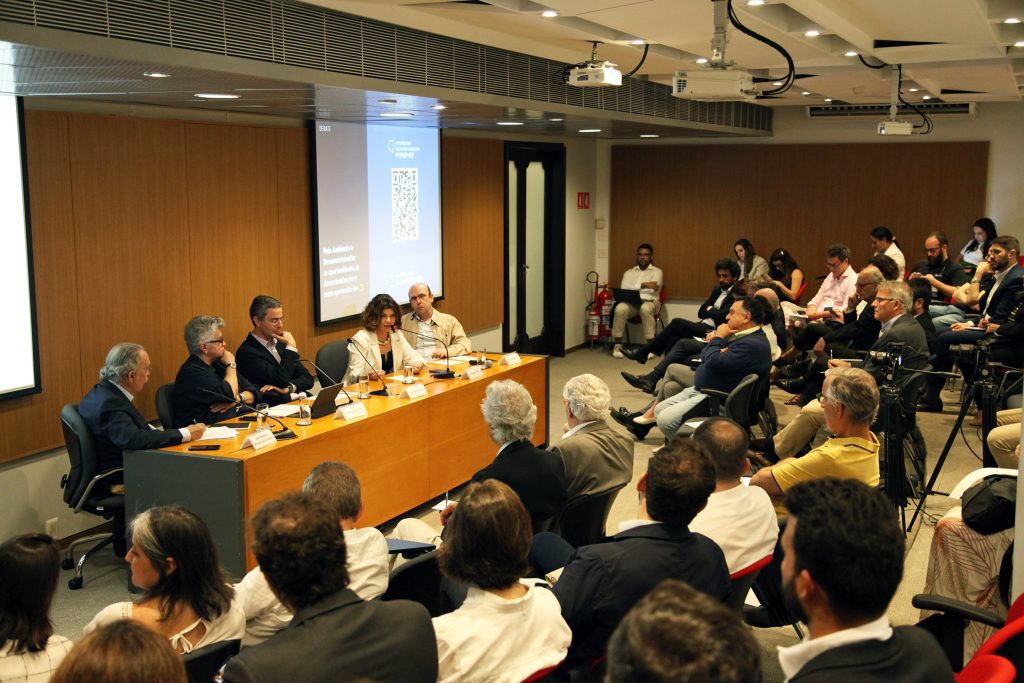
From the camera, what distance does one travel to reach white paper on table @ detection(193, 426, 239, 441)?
4841 millimetres

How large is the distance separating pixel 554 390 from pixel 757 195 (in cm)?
451

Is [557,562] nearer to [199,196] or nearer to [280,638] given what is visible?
[280,638]

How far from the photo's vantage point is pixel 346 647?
2.17m

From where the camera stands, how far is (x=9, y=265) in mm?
4988

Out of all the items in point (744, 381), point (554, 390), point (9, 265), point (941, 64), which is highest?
point (941, 64)

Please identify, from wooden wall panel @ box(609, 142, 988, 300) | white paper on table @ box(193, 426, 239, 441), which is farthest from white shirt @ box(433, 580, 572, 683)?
wooden wall panel @ box(609, 142, 988, 300)

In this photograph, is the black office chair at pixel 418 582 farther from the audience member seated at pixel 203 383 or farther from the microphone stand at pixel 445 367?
the microphone stand at pixel 445 367

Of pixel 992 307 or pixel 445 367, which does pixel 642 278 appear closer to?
pixel 992 307

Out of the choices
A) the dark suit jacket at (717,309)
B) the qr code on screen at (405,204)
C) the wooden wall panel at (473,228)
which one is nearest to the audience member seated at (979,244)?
the dark suit jacket at (717,309)

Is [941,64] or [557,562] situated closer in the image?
[557,562]

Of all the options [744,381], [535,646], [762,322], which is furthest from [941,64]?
[535,646]

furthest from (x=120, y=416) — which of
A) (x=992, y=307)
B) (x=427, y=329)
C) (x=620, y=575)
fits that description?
(x=992, y=307)

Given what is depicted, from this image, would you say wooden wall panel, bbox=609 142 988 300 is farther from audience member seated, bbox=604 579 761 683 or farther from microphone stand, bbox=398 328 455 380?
audience member seated, bbox=604 579 761 683

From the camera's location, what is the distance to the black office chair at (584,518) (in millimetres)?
3848
